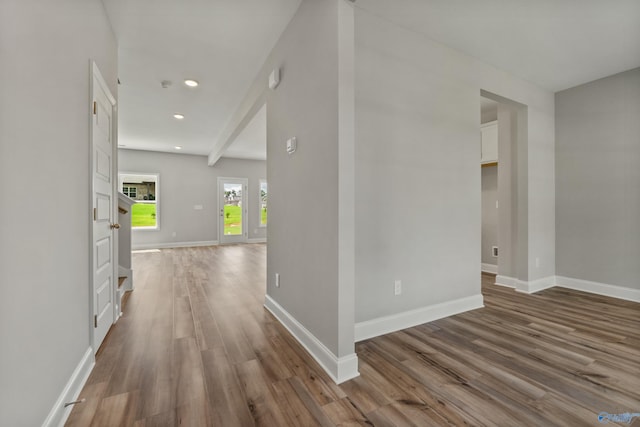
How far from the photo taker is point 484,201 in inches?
181

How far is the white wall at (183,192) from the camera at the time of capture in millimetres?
7617

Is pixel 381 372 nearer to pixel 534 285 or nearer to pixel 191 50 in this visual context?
pixel 534 285

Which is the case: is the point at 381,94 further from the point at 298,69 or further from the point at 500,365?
the point at 500,365

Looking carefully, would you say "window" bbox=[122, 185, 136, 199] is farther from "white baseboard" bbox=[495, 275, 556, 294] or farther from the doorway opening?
"white baseboard" bbox=[495, 275, 556, 294]

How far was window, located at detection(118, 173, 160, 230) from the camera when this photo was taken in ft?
24.8

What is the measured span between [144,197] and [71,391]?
7.28 m

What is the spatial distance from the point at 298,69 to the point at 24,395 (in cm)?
237

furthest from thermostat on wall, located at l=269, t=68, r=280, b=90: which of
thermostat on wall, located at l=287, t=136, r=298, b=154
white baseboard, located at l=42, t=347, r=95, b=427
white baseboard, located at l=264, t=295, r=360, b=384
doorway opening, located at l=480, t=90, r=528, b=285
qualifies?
white baseboard, located at l=42, t=347, r=95, b=427

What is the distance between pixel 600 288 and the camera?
3.44m

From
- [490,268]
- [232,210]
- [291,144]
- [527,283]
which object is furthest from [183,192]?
[527,283]

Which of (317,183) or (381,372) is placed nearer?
(381,372)

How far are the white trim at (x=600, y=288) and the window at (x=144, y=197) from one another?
28.7ft

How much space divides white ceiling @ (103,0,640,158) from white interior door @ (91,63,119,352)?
796 millimetres
